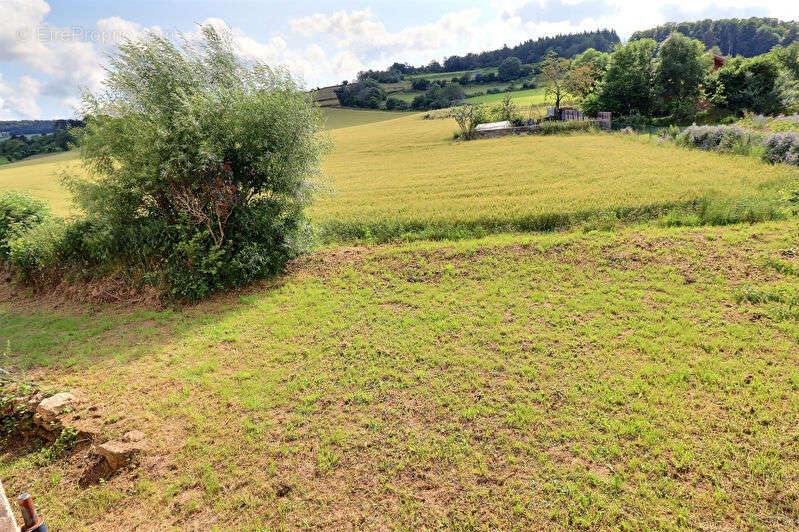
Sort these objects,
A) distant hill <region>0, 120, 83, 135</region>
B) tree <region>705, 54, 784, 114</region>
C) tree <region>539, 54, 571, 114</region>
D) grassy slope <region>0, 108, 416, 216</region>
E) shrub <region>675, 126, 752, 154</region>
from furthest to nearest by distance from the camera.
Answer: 1. distant hill <region>0, 120, 83, 135</region>
2. tree <region>539, 54, 571, 114</region>
3. tree <region>705, 54, 784, 114</region>
4. grassy slope <region>0, 108, 416, 216</region>
5. shrub <region>675, 126, 752, 154</region>

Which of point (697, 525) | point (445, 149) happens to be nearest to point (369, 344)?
point (697, 525)

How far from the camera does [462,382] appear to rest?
6609 mm

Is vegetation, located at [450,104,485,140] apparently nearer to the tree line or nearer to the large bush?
the tree line

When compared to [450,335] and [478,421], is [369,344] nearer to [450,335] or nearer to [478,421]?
[450,335]

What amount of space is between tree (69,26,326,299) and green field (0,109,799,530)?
1323 millimetres

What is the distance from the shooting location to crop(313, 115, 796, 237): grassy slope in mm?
14289

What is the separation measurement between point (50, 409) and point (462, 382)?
6819 millimetres

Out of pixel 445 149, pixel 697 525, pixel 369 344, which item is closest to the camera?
pixel 697 525

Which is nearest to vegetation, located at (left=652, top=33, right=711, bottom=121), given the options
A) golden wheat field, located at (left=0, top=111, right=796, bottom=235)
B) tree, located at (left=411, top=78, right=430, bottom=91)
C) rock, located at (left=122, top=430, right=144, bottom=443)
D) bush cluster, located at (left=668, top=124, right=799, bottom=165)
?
golden wheat field, located at (left=0, top=111, right=796, bottom=235)

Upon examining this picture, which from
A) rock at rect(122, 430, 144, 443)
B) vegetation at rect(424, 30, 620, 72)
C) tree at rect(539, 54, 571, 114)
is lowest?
rock at rect(122, 430, 144, 443)

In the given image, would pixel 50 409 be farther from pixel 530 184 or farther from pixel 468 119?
pixel 468 119

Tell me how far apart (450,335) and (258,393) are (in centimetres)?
393

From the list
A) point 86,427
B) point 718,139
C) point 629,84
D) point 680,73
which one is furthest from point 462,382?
point 680,73

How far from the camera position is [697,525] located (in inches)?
166
